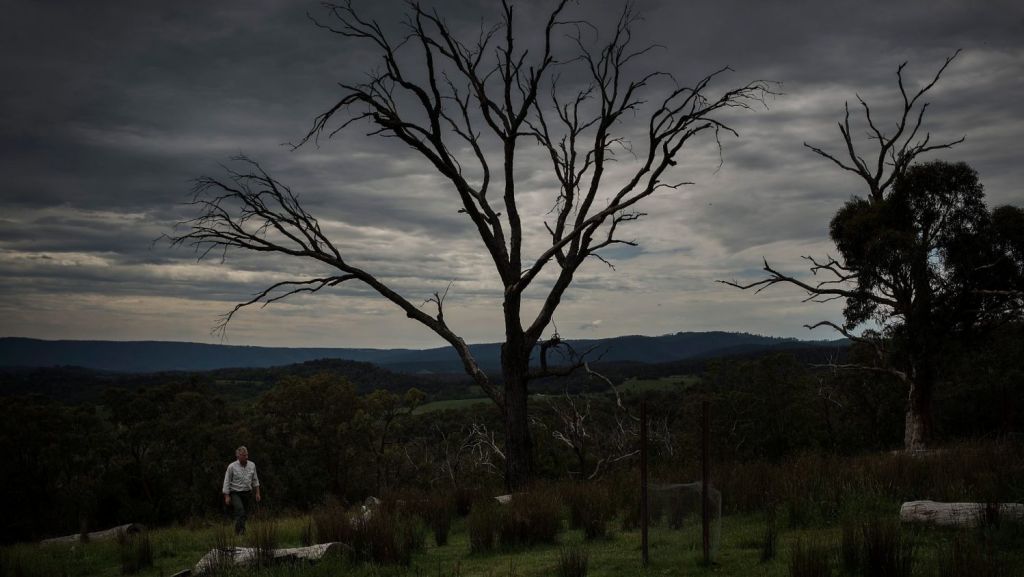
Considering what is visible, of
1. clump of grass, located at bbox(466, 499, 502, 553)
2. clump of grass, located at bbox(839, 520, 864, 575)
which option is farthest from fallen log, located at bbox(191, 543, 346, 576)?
clump of grass, located at bbox(839, 520, 864, 575)

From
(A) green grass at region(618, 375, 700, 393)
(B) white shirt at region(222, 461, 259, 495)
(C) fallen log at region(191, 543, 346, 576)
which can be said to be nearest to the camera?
(C) fallen log at region(191, 543, 346, 576)

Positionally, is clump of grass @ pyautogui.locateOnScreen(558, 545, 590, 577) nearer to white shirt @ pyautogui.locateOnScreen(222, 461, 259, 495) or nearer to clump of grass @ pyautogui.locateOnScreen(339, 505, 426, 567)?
clump of grass @ pyautogui.locateOnScreen(339, 505, 426, 567)

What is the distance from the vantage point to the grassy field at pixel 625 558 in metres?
7.68

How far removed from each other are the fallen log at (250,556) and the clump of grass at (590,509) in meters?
3.71

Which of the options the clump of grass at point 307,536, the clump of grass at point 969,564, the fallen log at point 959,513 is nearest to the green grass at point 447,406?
the clump of grass at point 307,536

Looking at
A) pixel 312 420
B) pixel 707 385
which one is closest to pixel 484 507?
pixel 707 385

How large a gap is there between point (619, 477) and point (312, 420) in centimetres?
3363

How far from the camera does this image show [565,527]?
11516mm

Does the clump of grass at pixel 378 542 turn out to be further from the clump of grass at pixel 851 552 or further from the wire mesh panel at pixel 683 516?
the clump of grass at pixel 851 552

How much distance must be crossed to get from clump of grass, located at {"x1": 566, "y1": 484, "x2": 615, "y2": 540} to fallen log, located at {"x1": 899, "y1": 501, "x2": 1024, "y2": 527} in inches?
160

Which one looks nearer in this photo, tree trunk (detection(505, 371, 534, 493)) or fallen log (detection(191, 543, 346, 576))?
fallen log (detection(191, 543, 346, 576))

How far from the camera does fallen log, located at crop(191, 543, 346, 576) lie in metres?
8.51

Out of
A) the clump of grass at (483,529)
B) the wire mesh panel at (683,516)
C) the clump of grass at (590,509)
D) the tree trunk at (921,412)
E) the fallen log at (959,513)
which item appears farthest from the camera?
the tree trunk at (921,412)

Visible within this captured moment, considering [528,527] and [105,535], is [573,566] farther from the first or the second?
[105,535]
